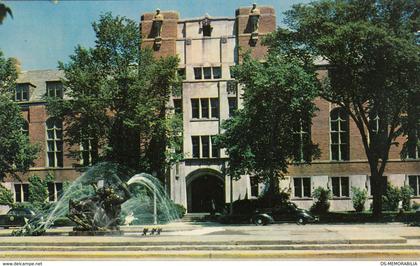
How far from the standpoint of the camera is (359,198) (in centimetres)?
4562

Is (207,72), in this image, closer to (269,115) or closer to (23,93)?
(269,115)

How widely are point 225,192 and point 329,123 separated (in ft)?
36.5

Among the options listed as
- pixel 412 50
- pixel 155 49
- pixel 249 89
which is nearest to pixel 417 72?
pixel 412 50

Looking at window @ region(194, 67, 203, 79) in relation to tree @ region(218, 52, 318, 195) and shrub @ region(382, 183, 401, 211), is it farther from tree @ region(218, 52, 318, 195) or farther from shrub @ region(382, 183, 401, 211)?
shrub @ region(382, 183, 401, 211)

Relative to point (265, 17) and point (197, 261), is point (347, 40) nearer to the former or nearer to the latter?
point (265, 17)

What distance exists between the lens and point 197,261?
1406cm

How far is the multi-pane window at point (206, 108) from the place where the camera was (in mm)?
46312

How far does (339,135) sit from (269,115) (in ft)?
46.8

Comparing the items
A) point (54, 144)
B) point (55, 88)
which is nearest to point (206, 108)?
point (55, 88)

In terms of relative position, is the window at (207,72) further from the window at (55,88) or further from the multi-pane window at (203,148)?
the window at (55,88)

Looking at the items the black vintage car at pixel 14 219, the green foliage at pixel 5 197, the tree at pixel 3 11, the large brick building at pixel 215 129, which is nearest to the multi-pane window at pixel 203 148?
the large brick building at pixel 215 129

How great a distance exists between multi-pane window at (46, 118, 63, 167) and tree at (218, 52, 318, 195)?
18.3 metres

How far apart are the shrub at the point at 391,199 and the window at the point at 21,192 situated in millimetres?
31323

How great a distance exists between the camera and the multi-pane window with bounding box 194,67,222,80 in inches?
1895
